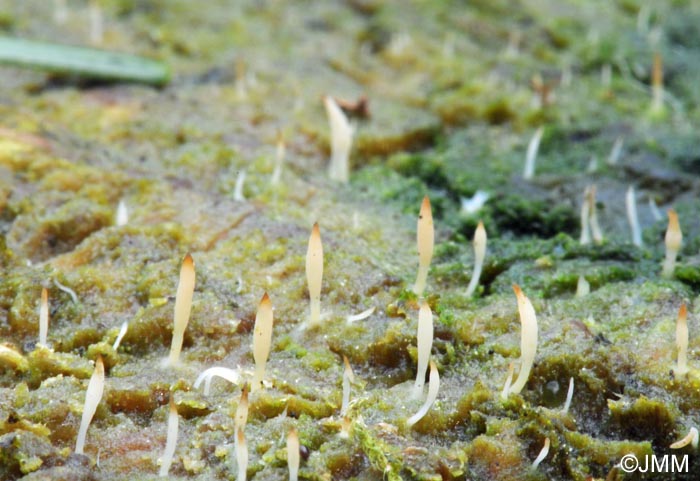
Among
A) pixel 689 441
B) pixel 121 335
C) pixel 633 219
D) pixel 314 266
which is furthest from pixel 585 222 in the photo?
pixel 121 335

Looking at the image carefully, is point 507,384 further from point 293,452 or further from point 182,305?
point 182,305

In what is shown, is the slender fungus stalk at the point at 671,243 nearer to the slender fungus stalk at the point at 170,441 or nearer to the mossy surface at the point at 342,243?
the mossy surface at the point at 342,243

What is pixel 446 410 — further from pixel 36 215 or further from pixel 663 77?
pixel 663 77

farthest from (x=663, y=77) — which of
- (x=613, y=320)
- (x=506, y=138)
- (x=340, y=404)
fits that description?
(x=340, y=404)

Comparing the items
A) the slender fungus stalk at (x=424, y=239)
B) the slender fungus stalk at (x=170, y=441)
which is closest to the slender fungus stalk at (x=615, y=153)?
the slender fungus stalk at (x=424, y=239)

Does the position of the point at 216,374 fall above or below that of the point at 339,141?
below

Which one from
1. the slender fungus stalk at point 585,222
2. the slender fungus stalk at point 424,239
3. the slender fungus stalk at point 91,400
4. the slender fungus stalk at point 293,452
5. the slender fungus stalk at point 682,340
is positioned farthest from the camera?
the slender fungus stalk at point 585,222

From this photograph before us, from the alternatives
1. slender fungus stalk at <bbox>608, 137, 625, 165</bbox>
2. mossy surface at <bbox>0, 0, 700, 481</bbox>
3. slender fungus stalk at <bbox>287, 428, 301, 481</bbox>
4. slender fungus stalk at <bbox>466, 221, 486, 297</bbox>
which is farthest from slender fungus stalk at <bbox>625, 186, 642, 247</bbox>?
slender fungus stalk at <bbox>287, 428, 301, 481</bbox>
